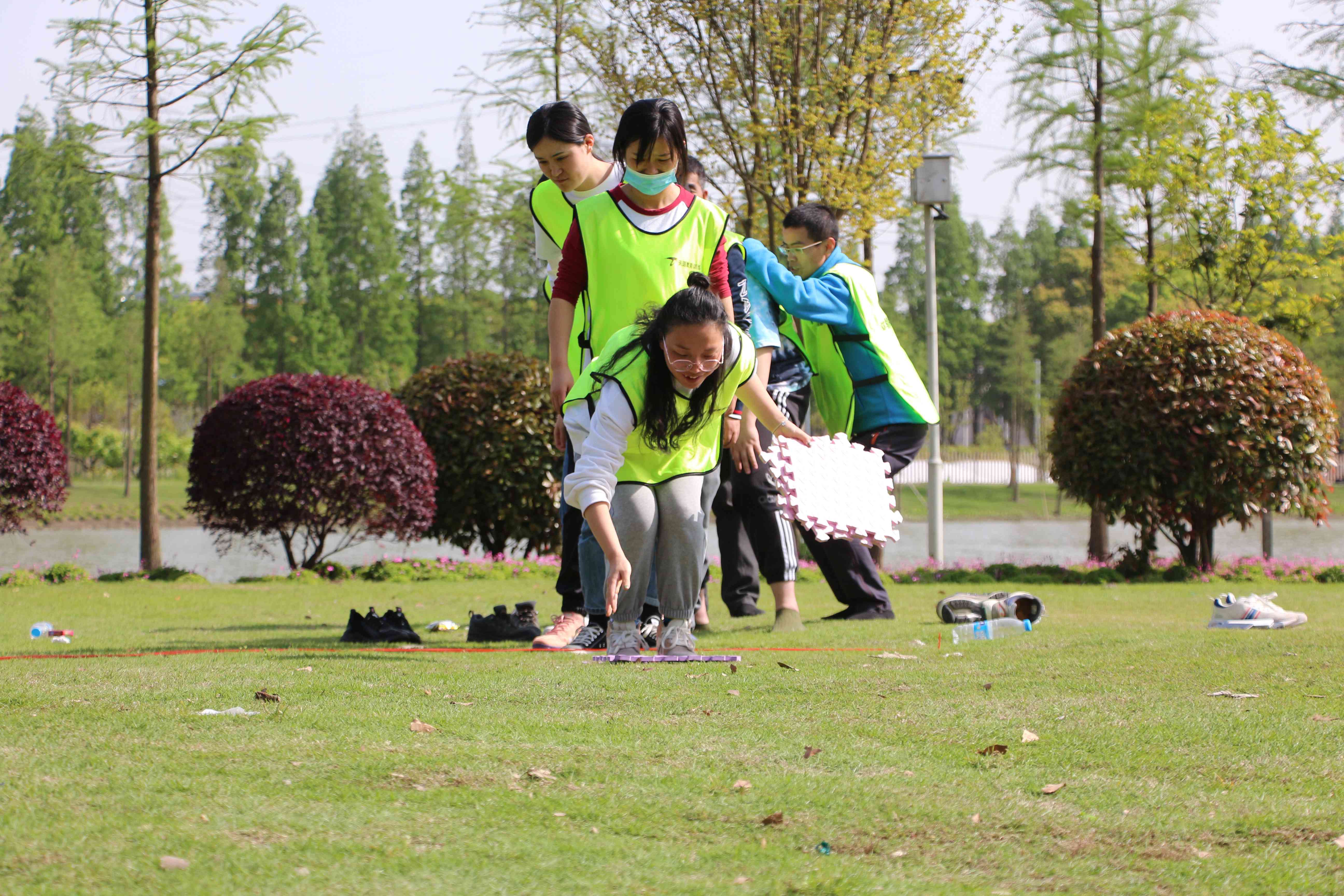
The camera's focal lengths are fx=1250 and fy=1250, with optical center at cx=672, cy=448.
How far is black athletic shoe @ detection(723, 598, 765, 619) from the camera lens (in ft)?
23.0

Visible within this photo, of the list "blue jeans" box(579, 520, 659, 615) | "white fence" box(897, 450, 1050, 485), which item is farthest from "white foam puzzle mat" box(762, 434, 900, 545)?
"white fence" box(897, 450, 1050, 485)

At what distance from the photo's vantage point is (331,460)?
1166 centimetres

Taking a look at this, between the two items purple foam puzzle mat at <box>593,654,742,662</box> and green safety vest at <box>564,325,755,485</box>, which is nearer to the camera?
green safety vest at <box>564,325,755,485</box>

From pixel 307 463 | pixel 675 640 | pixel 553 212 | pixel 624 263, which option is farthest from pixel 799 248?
pixel 307 463

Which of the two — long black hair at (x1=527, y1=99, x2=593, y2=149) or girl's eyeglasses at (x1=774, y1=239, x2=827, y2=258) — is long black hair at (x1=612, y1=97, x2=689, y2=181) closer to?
long black hair at (x1=527, y1=99, x2=593, y2=149)

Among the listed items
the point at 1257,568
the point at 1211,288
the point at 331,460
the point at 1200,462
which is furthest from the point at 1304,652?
the point at 1211,288

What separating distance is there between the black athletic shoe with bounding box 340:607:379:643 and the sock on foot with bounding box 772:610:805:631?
1897 millimetres

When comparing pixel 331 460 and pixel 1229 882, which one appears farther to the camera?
pixel 331 460

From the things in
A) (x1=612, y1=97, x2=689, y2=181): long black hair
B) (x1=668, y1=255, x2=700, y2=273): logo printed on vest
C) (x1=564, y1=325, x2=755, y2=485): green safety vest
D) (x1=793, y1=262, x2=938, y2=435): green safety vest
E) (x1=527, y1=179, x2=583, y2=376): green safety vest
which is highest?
(x1=612, y1=97, x2=689, y2=181): long black hair

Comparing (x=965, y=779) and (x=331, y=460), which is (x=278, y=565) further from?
(x=965, y=779)

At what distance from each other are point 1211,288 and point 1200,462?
17.7 feet

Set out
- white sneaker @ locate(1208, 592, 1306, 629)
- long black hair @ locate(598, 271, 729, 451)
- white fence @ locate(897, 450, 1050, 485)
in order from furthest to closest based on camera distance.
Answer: white fence @ locate(897, 450, 1050, 485)
white sneaker @ locate(1208, 592, 1306, 629)
long black hair @ locate(598, 271, 729, 451)

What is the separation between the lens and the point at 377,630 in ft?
19.1

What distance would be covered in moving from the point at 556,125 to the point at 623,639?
2126 mm
